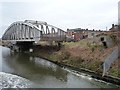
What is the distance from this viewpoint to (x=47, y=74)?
99.0 ft

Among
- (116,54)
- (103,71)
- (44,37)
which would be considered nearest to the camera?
(103,71)

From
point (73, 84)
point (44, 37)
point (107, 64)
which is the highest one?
point (44, 37)

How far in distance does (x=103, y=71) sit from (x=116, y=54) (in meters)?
3.44

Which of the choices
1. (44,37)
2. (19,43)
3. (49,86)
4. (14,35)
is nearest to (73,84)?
(49,86)

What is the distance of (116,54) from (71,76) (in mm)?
6177

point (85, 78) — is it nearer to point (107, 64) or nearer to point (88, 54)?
point (107, 64)

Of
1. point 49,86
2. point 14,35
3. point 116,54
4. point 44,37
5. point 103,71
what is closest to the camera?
point 49,86

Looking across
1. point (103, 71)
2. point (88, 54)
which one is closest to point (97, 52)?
point (88, 54)

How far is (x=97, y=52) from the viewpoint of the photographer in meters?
33.2

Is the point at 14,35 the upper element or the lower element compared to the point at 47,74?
upper

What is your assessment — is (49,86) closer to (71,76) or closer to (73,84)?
(73,84)

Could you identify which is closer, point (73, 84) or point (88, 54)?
point (73, 84)

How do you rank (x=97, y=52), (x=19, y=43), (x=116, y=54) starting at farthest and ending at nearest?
(x=19, y=43), (x=97, y=52), (x=116, y=54)

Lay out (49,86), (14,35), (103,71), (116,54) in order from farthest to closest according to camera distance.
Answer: (14,35) < (116,54) < (103,71) < (49,86)
